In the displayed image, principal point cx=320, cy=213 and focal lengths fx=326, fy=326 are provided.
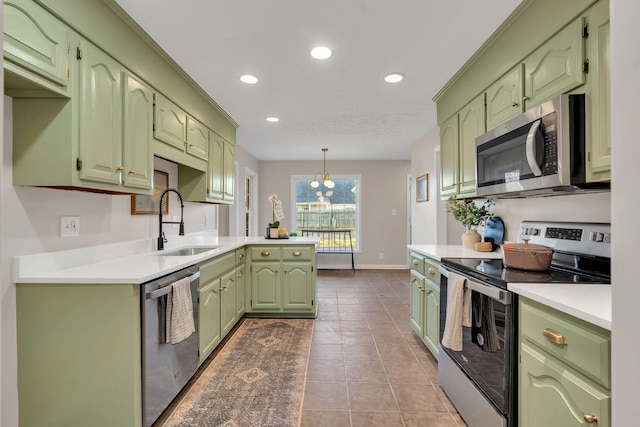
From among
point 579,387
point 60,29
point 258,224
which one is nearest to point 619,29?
point 579,387

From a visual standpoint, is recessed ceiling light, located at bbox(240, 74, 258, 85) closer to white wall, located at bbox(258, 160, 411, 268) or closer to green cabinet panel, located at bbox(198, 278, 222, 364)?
green cabinet panel, located at bbox(198, 278, 222, 364)

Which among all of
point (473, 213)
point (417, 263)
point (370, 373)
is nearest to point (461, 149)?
point (473, 213)

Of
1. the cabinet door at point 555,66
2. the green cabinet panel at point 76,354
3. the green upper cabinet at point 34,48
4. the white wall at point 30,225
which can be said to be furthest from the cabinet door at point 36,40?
the cabinet door at point 555,66

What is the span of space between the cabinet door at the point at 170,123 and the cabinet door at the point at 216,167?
620 millimetres

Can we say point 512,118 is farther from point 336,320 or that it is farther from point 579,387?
point 336,320

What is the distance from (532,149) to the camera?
1.62 m

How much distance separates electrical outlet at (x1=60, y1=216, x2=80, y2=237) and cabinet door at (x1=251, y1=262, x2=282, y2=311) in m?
1.78

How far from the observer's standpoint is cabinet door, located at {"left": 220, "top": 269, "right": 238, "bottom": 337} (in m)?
2.71

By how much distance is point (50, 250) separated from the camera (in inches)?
67.3

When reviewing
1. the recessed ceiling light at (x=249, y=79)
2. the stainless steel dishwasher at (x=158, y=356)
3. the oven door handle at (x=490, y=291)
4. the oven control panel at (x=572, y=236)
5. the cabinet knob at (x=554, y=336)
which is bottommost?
the stainless steel dishwasher at (x=158, y=356)

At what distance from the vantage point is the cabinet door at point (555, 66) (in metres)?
1.46

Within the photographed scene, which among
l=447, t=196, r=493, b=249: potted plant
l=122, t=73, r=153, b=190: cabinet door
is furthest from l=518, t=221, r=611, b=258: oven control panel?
l=122, t=73, r=153, b=190: cabinet door

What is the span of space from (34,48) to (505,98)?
244 centimetres

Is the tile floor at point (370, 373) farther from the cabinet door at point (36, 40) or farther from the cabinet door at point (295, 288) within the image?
the cabinet door at point (36, 40)
